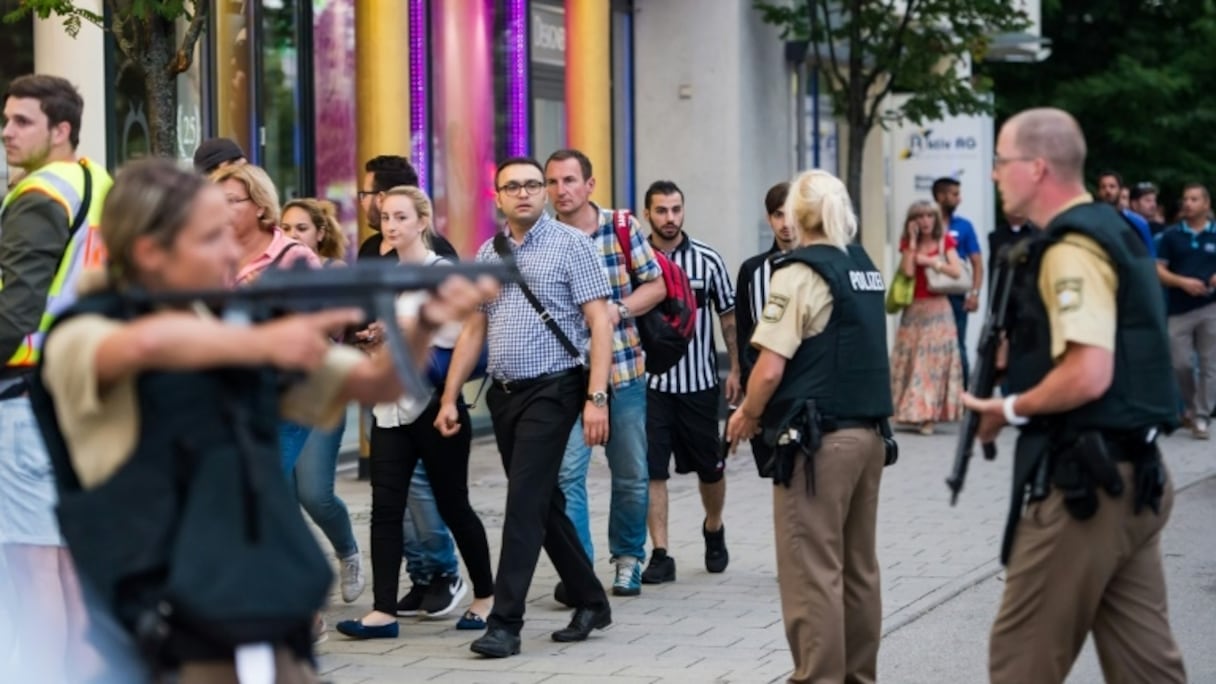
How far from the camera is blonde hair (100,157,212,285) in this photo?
13.1ft

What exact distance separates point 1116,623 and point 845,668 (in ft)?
4.63

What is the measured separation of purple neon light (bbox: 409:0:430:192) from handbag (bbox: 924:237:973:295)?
4022mm

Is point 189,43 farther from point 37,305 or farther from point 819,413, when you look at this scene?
point 819,413

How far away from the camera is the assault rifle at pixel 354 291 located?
12.5 ft

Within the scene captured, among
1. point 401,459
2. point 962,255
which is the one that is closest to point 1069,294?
point 401,459

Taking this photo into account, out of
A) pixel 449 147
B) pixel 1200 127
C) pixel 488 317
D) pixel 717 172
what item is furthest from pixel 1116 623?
pixel 1200 127

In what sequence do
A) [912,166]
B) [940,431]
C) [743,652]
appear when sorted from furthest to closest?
1. [912,166]
2. [940,431]
3. [743,652]

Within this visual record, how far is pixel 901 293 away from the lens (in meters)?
17.0

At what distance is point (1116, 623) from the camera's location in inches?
217

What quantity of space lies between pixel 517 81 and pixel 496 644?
31.0 feet

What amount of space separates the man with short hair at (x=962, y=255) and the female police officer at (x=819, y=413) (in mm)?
10383

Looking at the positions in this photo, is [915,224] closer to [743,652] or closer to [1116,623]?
[743,652]

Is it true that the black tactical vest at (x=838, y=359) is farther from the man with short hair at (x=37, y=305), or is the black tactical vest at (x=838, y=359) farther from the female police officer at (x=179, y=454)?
the female police officer at (x=179, y=454)

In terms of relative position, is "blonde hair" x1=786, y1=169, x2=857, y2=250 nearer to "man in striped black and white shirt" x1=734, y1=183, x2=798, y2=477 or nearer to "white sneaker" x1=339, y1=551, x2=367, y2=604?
"man in striped black and white shirt" x1=734, y1=183, x2=798, y2=477
